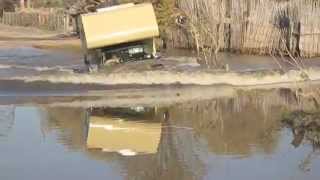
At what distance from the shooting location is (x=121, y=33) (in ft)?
80.5

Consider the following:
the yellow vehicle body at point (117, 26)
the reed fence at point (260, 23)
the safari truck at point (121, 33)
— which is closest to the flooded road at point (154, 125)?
the safari truck at point (121, 33)

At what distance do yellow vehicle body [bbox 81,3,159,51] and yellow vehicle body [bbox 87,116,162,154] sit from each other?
19.9 feet

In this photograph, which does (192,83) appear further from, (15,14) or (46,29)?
(15,14)

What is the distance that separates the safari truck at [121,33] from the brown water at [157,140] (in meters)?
2.92

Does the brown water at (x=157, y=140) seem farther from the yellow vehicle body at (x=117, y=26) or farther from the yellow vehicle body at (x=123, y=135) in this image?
the yellow vehicle body at (x=117, y=26)

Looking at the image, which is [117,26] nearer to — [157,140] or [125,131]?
[125,131]

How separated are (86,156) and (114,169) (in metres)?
1.42

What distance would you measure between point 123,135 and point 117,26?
8686 mm

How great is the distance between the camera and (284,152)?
47.0 feet

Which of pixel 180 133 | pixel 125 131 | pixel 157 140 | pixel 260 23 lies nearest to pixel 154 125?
pixel 125 131

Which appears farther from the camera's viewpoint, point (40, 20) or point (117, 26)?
point (40, 20)

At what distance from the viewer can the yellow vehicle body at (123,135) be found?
15.1 meters

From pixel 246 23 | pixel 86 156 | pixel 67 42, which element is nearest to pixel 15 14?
pixel 67 42

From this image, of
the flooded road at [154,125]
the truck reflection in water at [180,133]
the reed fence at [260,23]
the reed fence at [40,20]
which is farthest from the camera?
the reed fence at [40,20]
